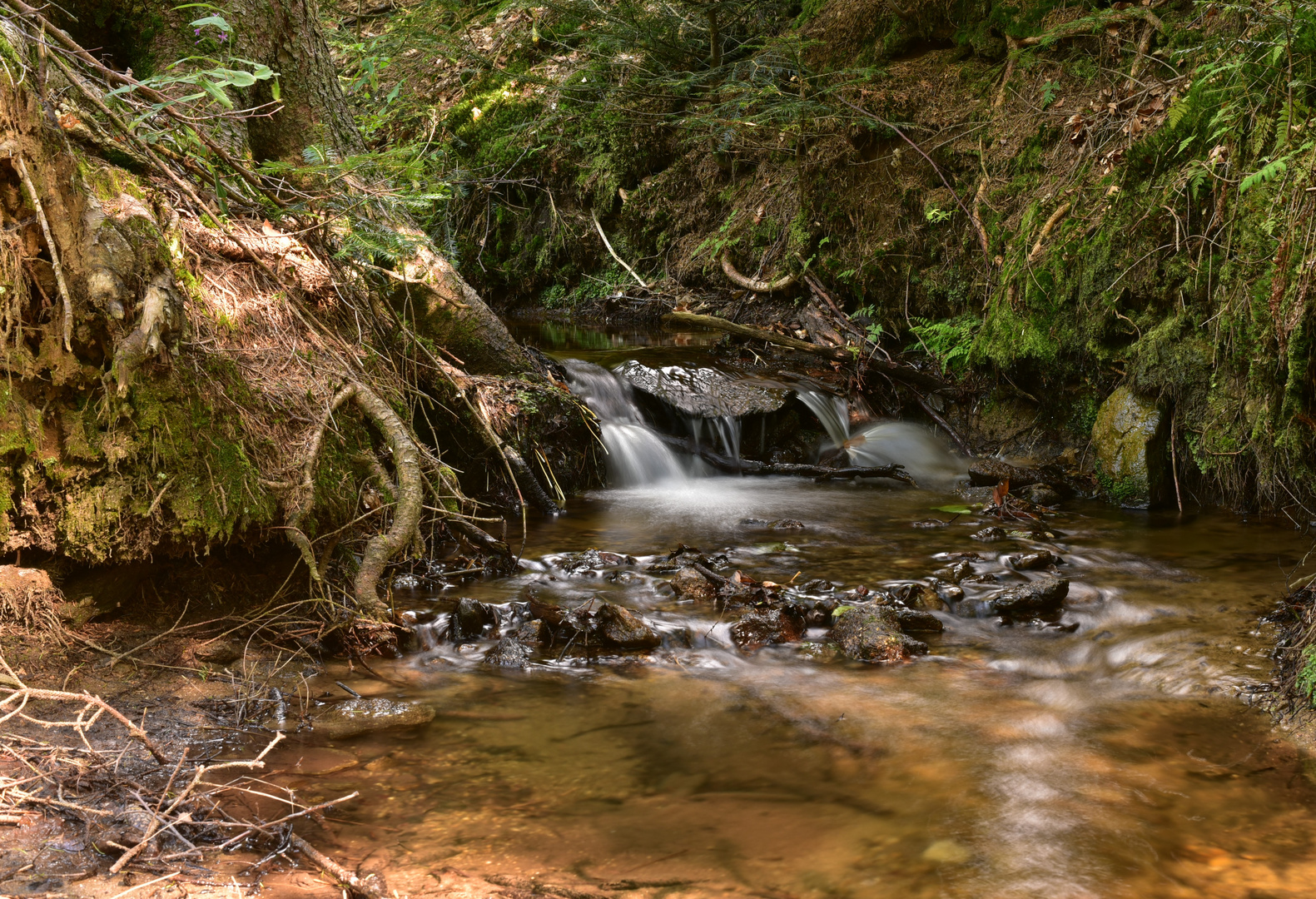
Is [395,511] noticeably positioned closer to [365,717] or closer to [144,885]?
[365,717]

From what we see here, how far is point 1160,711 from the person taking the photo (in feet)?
12.0

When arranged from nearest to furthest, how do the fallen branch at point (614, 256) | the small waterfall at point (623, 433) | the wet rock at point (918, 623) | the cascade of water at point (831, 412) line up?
the wet rock at point (918, 623), the small waterfall at point (623, 433), the cascade of water at point (831, 412), the fallen branch at point (614, 256)

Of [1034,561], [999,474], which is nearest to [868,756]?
[1034,561]

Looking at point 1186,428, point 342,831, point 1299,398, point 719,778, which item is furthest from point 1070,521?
A: point 342,831

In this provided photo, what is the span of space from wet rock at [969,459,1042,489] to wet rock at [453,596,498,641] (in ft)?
14.6

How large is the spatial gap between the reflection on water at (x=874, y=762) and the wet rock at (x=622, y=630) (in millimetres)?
93

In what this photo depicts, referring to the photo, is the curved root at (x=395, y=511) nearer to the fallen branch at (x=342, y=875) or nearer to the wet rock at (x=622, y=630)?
the wet rock at (x=622, y=630)

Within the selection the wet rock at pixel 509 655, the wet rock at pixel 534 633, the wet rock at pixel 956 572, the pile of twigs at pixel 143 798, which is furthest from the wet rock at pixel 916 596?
the pile of twigs at pixel 143 798

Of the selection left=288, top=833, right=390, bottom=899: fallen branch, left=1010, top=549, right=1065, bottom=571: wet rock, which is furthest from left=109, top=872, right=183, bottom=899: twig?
left=1010, top=549, right=1065, bottom=571: wet rock

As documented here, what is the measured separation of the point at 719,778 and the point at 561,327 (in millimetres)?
9985

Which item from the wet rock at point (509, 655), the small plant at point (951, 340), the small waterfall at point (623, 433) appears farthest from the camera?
the small plant at point (951, 340)

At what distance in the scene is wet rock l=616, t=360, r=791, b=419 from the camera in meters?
8.26

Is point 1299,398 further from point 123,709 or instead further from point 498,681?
point 123,709

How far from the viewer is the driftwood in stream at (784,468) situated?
7707mm
